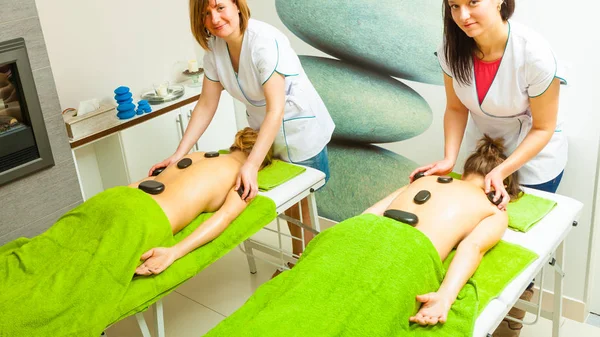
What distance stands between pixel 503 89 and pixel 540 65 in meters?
0.14

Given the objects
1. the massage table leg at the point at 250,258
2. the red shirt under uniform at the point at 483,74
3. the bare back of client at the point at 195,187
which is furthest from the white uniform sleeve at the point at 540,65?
the massage table leg at the point at 250,258

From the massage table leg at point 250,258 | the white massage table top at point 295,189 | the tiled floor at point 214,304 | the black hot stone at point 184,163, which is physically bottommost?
the tiled floor at point 214,304

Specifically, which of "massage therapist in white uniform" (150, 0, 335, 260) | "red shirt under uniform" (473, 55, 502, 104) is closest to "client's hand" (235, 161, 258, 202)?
"massage therapist in white uniform" (150, 0, 335, 260)

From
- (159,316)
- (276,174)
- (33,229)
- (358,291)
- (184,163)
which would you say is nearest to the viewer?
(358,291)

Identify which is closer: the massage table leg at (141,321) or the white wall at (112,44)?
the massage table leg at (141,321)

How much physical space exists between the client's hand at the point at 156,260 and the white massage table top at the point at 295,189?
428 mm

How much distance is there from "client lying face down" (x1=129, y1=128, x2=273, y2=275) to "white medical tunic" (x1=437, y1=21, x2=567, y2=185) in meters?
0.86

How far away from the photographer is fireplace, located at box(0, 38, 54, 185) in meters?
2.32

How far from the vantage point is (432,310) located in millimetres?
1431

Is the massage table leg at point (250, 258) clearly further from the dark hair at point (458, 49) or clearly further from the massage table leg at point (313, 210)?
the dark hair at point (458, 49)

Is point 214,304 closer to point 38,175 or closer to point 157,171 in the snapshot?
point 157,171

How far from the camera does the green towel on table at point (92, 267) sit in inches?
64.5

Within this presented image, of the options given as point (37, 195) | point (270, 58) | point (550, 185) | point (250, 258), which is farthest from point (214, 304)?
point (550, 185)

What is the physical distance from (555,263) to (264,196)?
3.29 feet
